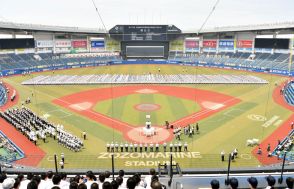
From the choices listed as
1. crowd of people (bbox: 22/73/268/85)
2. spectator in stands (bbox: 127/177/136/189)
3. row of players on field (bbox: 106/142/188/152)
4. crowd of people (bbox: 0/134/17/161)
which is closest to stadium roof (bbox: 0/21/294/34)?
crowd of people (bbox: 22/73/268/85)

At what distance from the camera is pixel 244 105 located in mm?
38688

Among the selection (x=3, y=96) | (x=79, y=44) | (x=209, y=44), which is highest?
(x=209, y=44)

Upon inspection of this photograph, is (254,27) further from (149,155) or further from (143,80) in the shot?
(149,155)

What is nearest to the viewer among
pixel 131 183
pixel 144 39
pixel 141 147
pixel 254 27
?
pixel 131 183

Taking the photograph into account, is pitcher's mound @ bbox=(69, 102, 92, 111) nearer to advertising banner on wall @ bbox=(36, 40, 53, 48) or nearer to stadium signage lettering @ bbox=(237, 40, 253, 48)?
advertising banner on wall @ bbox=(36, 40, 53, 48)

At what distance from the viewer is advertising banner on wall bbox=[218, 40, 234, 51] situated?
90875 millimetres

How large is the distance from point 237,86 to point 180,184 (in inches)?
1841

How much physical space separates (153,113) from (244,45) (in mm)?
63112

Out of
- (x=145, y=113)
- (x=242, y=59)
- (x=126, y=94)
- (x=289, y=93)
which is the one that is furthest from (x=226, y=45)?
(x=145, y=113)

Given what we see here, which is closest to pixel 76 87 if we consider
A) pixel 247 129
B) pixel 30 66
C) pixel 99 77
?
pixel 99 77

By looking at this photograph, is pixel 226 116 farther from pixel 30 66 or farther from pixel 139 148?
pixel 30 66

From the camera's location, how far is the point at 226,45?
92125mm

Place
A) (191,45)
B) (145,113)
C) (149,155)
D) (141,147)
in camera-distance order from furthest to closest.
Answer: (191,45), (145,113), (141,147), (149,155)

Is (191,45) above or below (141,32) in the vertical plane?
below
